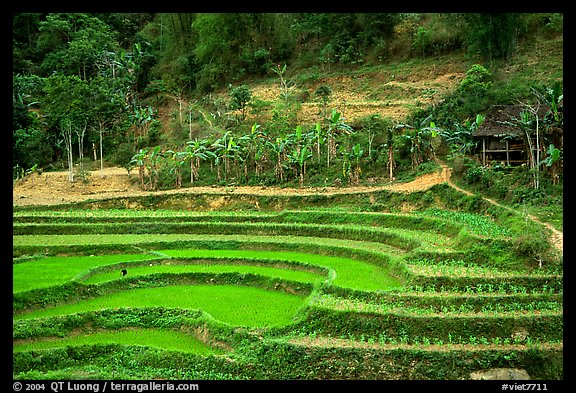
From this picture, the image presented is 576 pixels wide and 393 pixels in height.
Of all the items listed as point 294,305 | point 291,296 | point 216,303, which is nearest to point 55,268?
point 216,303

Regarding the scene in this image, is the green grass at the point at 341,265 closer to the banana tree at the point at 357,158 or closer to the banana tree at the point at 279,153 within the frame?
the banana tree at the point at 357,158

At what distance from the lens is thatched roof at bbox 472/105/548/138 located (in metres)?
20.7

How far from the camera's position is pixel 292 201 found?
21.9 meters

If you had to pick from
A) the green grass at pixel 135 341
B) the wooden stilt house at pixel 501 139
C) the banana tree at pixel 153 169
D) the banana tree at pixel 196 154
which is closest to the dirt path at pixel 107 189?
the banana tree at pixel 153 169

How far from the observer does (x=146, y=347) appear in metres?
11.1

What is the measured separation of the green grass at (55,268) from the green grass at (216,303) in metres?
0.96

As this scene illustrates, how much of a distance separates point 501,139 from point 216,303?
487 inches

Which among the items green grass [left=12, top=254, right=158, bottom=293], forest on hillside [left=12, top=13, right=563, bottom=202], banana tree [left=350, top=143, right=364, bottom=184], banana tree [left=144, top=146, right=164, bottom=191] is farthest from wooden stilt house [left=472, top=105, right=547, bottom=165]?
banana tree [left=144, top=146, right=164, bottom=191]

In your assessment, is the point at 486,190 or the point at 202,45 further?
the point at 202,45

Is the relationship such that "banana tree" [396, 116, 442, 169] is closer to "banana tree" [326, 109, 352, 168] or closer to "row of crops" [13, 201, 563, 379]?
"banana tree" [326, 109, 352, 168]

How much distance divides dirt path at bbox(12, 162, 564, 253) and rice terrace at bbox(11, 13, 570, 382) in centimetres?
12

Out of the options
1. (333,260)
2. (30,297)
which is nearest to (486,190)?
(333,260)

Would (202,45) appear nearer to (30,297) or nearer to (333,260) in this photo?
(333,260)
